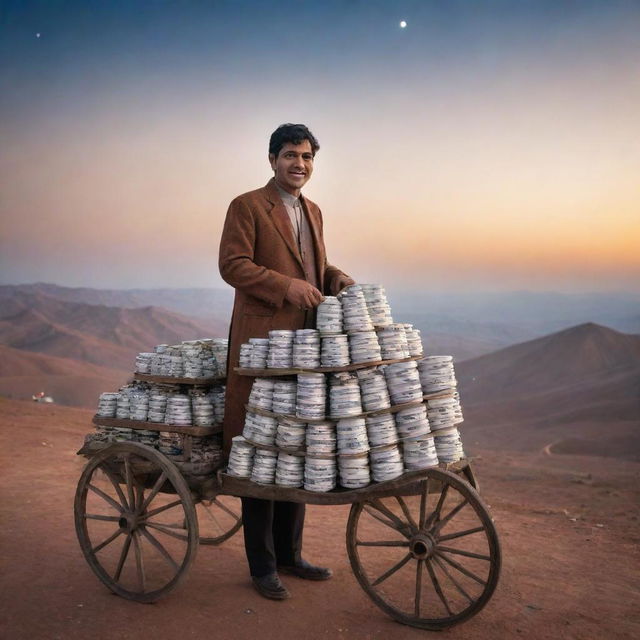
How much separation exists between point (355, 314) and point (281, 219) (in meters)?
1.07

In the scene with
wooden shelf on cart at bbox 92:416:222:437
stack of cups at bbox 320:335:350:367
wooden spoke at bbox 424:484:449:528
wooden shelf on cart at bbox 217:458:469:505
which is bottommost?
wooden spoke at bbox 424:484:449:528

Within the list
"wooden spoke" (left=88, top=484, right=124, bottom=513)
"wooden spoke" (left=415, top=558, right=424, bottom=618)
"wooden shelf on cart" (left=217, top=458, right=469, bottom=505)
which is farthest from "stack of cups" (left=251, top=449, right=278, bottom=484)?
"wooden spoke" (left=88, top=484, right=124, bottom=513)

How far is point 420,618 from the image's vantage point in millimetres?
4016

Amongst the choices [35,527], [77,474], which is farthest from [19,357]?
[35,527]

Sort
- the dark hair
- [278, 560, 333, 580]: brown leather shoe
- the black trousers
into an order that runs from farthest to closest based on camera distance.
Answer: [278, 560, 333, 580]: brown leather shoe
the black trousers
the dark hair

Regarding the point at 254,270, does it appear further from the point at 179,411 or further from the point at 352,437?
the point at 352,437

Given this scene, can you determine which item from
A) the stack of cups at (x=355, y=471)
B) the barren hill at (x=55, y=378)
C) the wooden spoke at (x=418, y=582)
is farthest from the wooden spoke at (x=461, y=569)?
the barren hill at (x=55, y=378)

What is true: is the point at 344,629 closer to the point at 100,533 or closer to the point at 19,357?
the point at 100,533

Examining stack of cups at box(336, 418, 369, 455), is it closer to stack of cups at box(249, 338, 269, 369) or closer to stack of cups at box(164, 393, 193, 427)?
stack of cups at box(249, 338, 269, 369)

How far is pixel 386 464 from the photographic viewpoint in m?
3.80

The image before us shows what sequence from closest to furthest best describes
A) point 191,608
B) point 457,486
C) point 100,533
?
point 457,486
point 191,608
point 100,533

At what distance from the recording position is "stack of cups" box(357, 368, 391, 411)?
A: 3836 mm

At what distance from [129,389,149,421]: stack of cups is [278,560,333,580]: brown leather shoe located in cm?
179

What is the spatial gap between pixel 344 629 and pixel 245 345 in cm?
207
